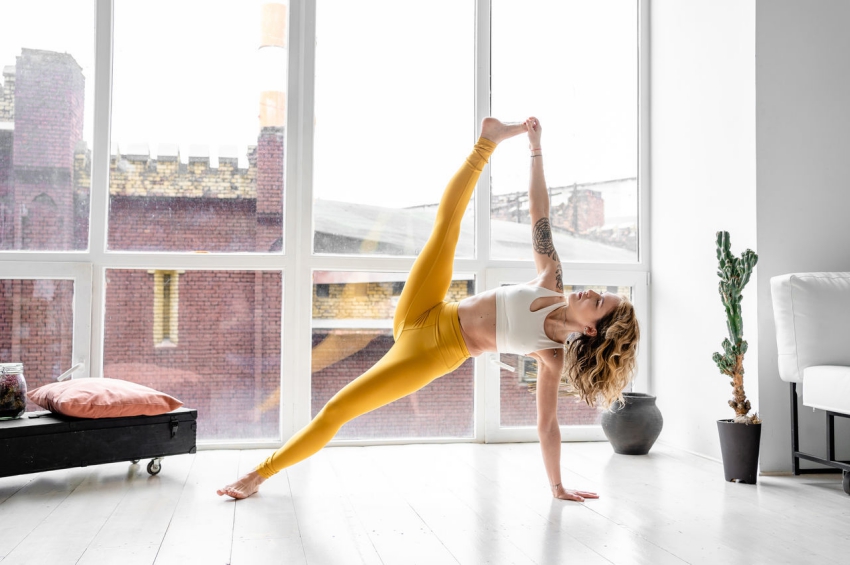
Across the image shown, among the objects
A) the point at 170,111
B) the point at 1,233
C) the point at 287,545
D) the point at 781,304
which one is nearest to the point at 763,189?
the point at 781,304

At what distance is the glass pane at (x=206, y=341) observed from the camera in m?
4.05

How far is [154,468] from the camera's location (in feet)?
11.3

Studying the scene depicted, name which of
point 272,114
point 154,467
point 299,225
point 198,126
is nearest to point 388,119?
point 272,114

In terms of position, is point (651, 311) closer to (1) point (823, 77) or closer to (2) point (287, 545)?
(1) point (823, 77)

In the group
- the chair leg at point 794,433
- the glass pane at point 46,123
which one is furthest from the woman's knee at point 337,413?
the chair leg at point 794,433

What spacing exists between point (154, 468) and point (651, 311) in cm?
320

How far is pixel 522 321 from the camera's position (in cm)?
307

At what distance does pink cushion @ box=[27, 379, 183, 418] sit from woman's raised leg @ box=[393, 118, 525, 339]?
4.17 ft

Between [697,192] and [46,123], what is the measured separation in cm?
384

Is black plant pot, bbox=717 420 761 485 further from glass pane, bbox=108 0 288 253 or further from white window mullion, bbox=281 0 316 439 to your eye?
glass pane, bbox=108 0 288 253

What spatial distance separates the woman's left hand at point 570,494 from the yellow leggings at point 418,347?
695 mm

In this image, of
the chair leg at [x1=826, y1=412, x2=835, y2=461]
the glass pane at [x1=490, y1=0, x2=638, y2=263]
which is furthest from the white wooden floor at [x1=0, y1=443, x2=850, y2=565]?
the glass pane at [x1=490, y1=0, x2=638, y2=263]

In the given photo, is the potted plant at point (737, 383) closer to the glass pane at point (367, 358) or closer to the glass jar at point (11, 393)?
the glass pane at point (367, 358)

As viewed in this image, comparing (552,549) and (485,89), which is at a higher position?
(485,89)
